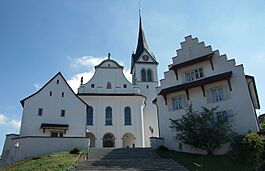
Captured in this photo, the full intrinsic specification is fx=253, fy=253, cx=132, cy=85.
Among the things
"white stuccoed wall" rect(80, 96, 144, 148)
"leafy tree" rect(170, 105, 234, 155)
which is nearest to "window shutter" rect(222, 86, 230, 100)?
"leafy tree" rect(170, 105, 234, 155)

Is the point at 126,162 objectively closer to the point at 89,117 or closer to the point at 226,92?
the point at 226,92

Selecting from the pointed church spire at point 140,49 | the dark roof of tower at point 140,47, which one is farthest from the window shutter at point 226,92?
the dark roof of tower at point 140,47

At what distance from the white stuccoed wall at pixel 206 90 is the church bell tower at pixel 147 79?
14028 mm

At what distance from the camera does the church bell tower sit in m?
43.3

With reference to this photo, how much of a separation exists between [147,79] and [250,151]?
32.8 m

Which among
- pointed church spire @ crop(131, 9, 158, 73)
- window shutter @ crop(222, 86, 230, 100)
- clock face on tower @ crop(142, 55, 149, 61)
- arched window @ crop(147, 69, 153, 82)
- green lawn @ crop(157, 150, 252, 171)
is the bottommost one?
green lawn @ crop(157, 150, 252, 171)

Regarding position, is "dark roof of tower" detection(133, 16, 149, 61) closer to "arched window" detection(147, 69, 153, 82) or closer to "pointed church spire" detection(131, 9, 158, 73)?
"pointed church spire" detection(131, 9, 158, 73)

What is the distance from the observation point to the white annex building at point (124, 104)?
24.6m

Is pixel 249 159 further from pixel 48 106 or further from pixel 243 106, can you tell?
pixel 48 106

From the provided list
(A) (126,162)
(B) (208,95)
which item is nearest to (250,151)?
(A) (126,162)

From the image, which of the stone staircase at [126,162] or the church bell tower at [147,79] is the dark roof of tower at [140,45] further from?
the stone staircase at [126,162]

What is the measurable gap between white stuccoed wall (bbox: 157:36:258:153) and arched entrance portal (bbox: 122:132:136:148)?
11.7 meters

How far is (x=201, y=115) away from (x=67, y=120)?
1619 centimetres

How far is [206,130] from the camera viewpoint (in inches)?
852
